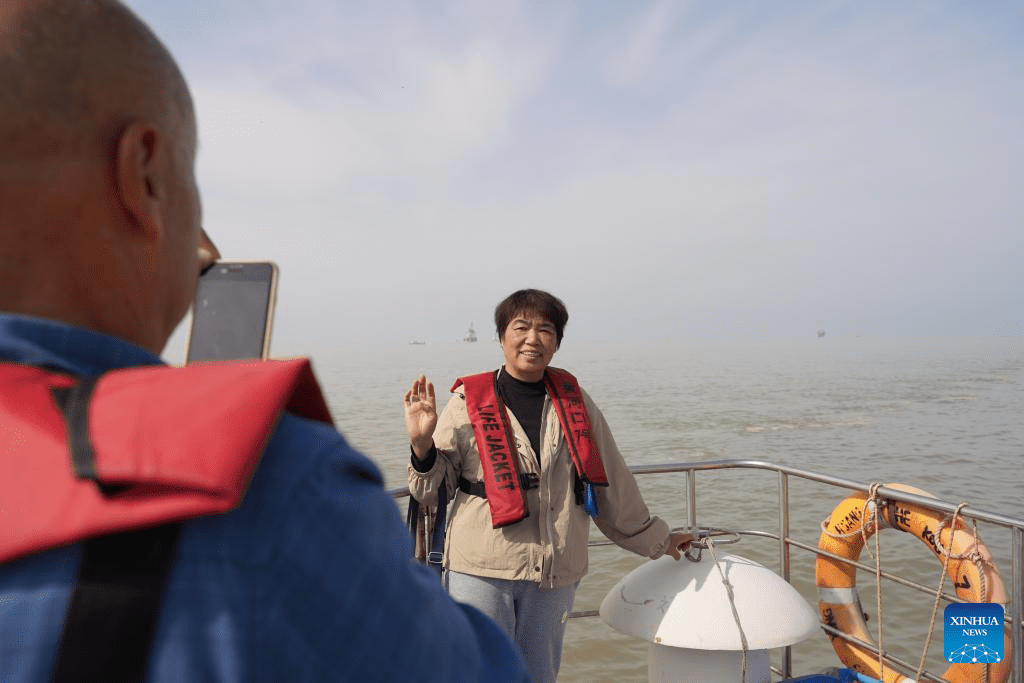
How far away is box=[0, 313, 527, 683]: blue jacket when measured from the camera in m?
0.42

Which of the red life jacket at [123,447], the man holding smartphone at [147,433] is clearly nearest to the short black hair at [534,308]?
the man holding smartphone at [147,433]

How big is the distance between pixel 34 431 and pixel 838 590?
13.0 feet

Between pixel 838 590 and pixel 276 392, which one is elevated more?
pixel 276 392

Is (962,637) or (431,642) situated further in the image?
(962,637)

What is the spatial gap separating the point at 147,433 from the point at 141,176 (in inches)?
8.1

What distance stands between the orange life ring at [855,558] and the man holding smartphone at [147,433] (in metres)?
3.30

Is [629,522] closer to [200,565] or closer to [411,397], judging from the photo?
[411,397]

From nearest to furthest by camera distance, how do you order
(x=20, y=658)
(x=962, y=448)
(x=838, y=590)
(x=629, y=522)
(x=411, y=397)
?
(x=20, y=658)
(x=411, y=397)
(x=629, y=522)
(x=838, y=590)
(x=962, y=448)

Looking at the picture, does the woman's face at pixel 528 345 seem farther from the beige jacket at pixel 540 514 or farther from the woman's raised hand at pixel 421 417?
the woman's raised hand at pixel 421 417

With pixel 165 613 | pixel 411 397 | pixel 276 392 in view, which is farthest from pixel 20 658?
pixel 411 397

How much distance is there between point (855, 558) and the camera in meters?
3.77

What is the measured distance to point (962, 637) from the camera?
2.88 m

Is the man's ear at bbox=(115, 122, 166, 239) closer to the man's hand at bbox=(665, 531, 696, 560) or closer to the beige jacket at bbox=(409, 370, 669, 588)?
the beige jacket at bbox=(409, 370, 669, 588)

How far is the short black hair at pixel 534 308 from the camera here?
288 centimetres
